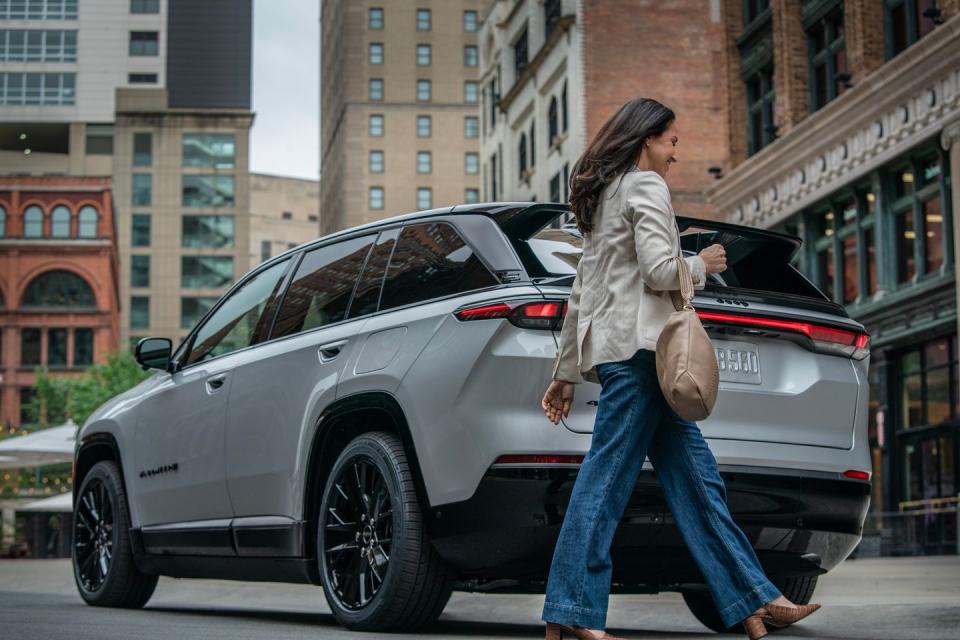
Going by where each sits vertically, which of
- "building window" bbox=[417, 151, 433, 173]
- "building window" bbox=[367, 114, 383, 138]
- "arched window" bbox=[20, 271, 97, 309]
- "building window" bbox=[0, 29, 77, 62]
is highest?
"building window" bbox=[0, 29, 77, 62]

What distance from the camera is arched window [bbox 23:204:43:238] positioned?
292 feet

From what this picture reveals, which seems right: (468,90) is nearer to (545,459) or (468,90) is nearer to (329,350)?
(329,350)

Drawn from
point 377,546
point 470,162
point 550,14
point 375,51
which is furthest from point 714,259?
point 375,51

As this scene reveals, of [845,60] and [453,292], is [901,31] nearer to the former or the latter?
[845,60]

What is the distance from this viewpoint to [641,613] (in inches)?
338

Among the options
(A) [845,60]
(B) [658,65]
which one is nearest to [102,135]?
(B) [658,65]

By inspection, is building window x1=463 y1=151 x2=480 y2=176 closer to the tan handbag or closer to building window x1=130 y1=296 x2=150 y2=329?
building window x1=130 y1=296 x2=150 y2=329

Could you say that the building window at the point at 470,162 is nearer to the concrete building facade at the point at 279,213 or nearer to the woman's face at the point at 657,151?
the concrete building facade at the point at 279,213

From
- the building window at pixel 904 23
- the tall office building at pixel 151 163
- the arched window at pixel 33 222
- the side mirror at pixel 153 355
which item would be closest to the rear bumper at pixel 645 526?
the side mirror at pixel 153 355

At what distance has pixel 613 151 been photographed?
198 inches

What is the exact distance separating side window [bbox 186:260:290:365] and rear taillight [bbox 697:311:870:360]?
8.59ft

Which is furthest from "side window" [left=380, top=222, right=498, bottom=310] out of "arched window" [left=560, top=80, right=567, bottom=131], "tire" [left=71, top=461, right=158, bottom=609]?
"arched window" [left=560, top=80, right=567, bottom=131]

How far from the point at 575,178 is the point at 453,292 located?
1105 mm

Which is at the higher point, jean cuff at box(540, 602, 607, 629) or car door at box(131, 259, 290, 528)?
car door at box(131, 259, 290, 528)
